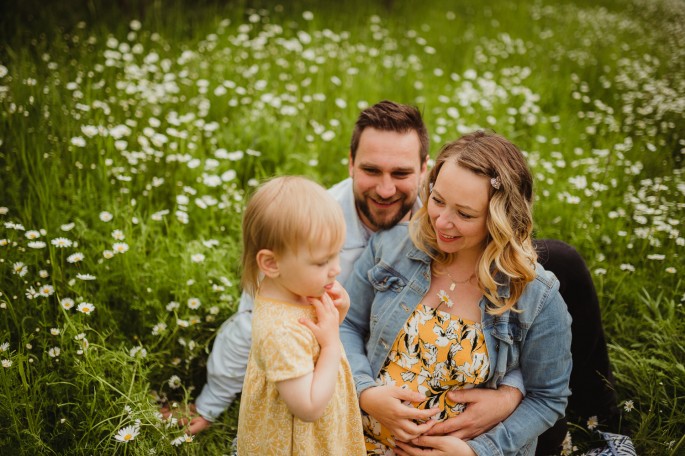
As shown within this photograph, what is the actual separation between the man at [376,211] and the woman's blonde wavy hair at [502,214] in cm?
37

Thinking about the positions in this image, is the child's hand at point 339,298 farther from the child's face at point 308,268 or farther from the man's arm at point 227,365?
the man's arm at point 227,365

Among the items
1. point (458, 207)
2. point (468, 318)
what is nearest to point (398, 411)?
point (468, 318)

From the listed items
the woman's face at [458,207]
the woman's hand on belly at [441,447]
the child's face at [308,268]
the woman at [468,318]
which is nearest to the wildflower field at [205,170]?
the woman at [468,318]

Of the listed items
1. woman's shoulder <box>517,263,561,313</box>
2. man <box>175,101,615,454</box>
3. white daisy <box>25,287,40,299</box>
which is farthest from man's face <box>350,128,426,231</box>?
white daisy <box>25,287,40,299</box>

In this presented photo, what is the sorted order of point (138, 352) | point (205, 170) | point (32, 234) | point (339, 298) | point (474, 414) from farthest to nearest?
point (205, 170)
point (32, 234)
point (138, 352)
point (474, 414)
point (339, 298)

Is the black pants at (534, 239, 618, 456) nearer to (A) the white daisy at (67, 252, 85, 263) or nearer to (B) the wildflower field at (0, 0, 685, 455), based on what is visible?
(B) the wildflower field at (0, 0, 685, 455)

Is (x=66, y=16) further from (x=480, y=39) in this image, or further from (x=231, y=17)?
(x=480, y=39)

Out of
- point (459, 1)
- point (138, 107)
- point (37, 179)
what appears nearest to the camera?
point (37, 179)

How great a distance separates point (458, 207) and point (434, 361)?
591 mm

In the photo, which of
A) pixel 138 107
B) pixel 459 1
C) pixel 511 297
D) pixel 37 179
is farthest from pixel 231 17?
pixel 511 297

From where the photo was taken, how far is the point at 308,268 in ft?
5.08

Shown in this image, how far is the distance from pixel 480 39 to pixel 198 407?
5749 mm

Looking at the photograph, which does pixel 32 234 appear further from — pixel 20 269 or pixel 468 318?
pixel 468 318

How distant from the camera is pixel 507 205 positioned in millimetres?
1911
